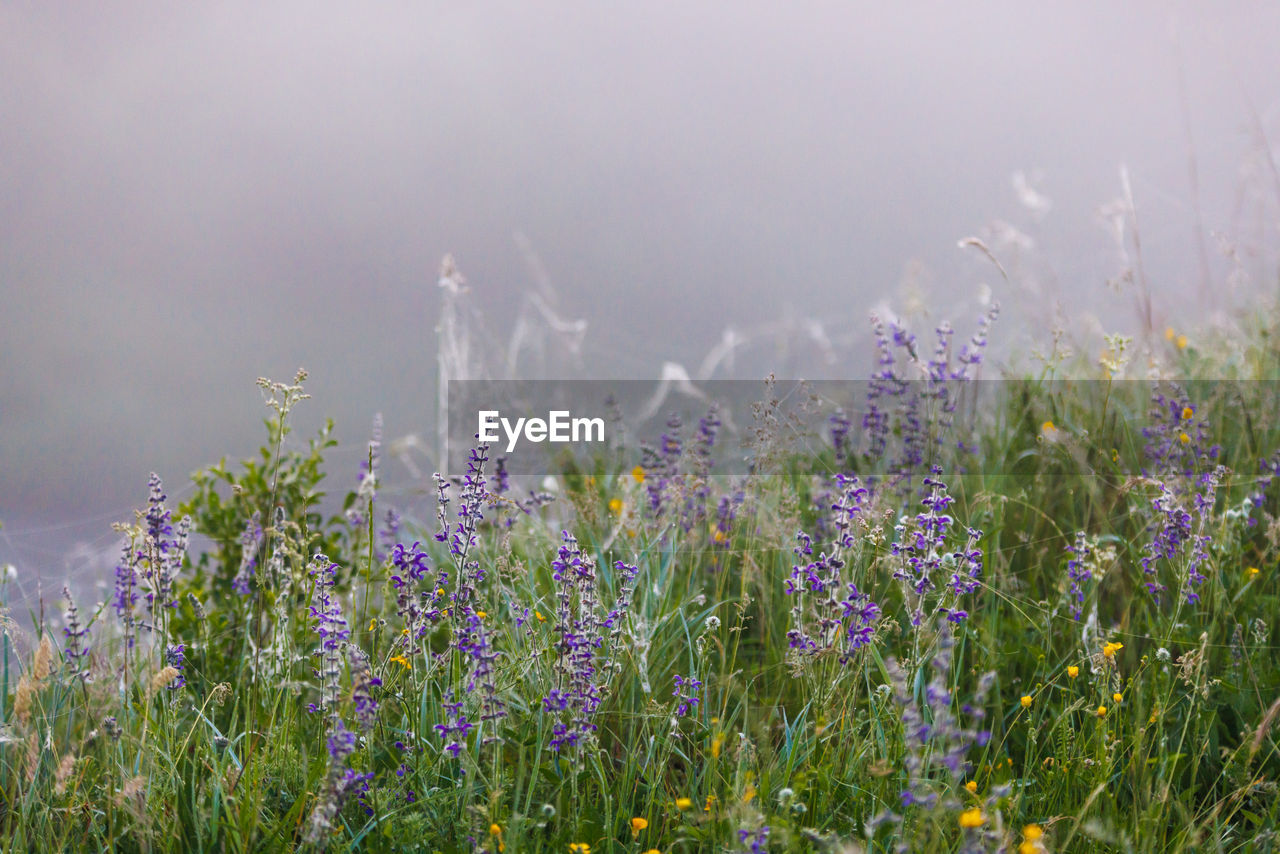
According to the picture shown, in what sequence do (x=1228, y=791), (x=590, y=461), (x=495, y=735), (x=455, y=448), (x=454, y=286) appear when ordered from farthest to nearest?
(x=590, y=461)
(x=455, y=448)
(x=454, y=286)
(x=1228, y=791)
(x=495, y=735)

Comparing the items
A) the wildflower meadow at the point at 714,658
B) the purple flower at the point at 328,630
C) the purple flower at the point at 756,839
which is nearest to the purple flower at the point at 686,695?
the wildflower meadow at the point at 714,658

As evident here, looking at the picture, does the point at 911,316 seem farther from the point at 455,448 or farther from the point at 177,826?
the point at 177,826

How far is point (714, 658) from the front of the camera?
3.74 metres

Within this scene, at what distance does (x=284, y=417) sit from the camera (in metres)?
2.80

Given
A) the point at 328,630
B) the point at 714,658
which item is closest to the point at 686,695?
the point at 714,658

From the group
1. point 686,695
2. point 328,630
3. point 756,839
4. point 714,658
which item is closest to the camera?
point 756,839

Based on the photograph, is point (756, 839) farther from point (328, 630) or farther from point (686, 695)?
point (328, 630)

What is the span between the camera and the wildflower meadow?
8.49 feet

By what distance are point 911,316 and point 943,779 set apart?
419 cm

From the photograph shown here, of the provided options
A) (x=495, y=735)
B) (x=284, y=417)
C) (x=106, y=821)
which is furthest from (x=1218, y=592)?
(x=106, y=821)

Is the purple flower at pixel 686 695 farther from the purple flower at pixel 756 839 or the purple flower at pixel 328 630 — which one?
the purple flower at pixel 328 630

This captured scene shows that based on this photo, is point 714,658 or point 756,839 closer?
point 756,839

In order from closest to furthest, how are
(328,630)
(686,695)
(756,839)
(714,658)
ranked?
(756,839) → (328,630) → (686,695) → (714,658)

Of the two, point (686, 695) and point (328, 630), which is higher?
point (328, 630)
